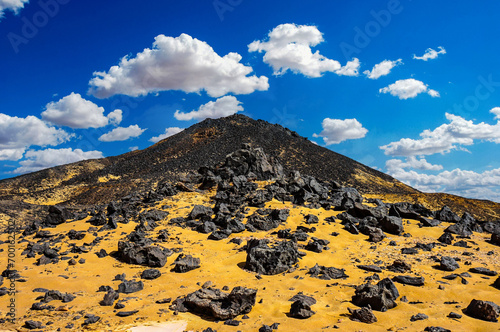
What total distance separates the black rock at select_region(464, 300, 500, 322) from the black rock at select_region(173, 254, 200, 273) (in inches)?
377

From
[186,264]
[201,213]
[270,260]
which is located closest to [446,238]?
[270,260]

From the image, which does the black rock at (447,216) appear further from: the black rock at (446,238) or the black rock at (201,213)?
the black rock at (201,213)

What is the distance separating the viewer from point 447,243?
16.1 m

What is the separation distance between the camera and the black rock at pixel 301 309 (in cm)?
857

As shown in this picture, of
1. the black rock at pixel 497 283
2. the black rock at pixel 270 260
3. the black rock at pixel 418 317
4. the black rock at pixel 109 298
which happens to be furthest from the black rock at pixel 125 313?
the black rock at pixel 497 283

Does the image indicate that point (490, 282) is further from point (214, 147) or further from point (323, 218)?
point (214, 147)

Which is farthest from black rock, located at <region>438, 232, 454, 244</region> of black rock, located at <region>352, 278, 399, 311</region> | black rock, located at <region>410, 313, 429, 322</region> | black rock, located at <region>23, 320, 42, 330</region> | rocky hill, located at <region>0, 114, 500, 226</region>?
rocky hill, located at <region>0, 114, 500, 226</region>

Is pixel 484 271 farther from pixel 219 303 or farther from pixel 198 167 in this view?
pixel 198 167

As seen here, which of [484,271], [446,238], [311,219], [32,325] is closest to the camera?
[32,325]

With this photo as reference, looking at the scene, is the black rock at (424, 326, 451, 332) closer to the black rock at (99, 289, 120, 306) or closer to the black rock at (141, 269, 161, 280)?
the black rock at (99, 289, 120, 306)

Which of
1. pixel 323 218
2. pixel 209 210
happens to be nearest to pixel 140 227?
pixel 209 210

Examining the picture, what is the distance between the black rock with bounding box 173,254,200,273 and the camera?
12.8 m

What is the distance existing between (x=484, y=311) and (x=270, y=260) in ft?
23.2

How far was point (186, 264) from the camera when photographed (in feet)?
42.2
